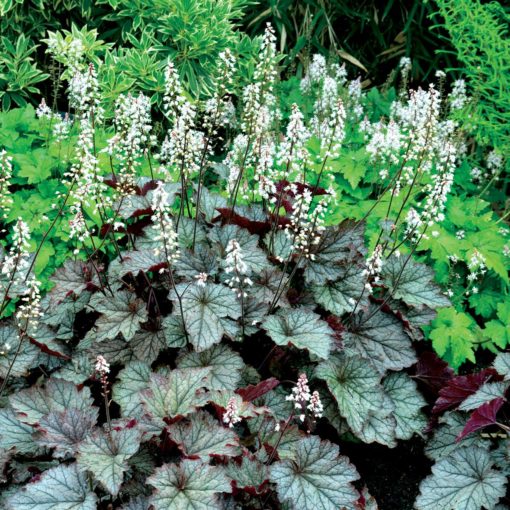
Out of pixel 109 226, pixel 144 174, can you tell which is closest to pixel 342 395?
pixel 109 226

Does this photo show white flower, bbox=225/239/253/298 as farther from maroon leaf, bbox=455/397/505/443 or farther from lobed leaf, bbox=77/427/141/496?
maroon leaf, bbox=455/397/505/443

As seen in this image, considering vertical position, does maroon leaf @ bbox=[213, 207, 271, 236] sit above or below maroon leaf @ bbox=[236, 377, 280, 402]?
above

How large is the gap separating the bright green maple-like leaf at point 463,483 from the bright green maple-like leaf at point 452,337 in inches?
27.4

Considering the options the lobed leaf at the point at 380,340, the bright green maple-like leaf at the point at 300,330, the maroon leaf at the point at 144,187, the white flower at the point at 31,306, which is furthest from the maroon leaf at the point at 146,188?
the lobed leaf at the point at 380,340

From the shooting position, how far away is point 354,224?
3.20 metres

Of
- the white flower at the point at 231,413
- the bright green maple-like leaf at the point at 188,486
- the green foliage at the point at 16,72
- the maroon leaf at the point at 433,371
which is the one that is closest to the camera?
the bright green maple-like leaf at the point at 188,486

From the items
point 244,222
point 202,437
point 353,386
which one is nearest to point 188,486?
point 202,437

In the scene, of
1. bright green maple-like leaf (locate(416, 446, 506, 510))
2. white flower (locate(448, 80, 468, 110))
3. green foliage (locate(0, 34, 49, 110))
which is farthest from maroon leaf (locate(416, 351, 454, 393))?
green foliage (locate(0, 34, 49, 110))

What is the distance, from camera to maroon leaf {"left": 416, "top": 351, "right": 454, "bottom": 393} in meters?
3.13

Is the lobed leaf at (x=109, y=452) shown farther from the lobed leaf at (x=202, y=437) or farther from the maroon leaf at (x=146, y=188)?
the maroon leaf at (x=146, y=188)

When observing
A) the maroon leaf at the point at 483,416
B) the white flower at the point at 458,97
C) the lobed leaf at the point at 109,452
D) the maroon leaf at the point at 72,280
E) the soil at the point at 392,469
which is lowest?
the soil at the point at 392,469

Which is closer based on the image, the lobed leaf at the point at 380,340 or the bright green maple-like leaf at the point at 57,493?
the bright green maple-like leaf at the point at 57,493

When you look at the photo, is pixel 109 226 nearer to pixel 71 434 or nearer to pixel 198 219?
pixel 198 219

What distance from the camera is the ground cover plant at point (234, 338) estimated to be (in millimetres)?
2336
